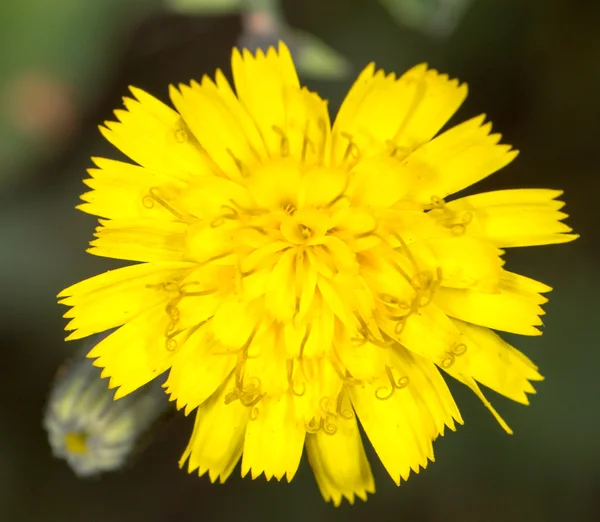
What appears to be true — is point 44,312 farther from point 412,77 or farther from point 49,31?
point 412,77

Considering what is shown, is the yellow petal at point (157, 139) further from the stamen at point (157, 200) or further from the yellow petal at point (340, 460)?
the yellow petal at point (340, 460)

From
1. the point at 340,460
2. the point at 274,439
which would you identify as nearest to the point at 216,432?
the point at 274,439

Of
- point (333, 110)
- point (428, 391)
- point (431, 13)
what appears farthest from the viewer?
point (333, 110)

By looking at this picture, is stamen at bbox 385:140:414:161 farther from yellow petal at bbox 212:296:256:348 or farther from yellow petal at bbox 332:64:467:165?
yellow petal at bbox 212:296:256:348

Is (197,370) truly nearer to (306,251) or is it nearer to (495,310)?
(306,251)

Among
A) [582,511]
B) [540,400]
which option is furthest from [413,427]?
[582,511]

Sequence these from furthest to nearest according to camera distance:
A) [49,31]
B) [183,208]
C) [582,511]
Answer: [582,511] → [49,31] → [183,208]
